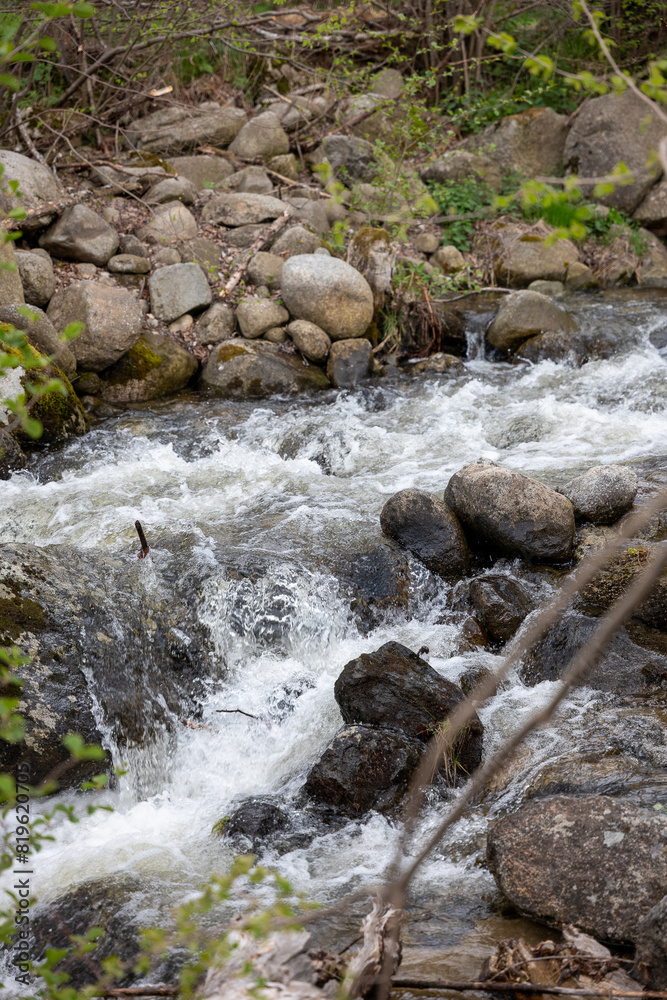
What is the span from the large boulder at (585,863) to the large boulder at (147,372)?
615 cm

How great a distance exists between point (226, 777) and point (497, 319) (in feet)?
23.0

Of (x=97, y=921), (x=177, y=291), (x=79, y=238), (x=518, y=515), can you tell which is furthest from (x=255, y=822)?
(x=79, y=238)

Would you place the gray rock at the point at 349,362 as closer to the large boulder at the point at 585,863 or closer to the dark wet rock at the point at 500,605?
the dark wet rock at the point at 500,605

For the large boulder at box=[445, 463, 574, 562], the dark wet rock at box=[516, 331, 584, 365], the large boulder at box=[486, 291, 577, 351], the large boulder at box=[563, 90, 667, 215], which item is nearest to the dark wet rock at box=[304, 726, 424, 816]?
the large boulder at box=[445, 463, 574, 562]

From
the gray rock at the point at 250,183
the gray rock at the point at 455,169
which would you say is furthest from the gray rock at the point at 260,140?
the gray rock at the point at 455,169

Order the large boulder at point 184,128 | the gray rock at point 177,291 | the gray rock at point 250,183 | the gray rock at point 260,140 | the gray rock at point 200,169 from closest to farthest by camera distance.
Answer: the gray rock at point 177,291, the gray rock at point 250,183, the gray rock at point 200,169, the large boulder at point 184,128, the gray rock at point 260,140

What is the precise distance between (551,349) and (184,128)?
7045mm

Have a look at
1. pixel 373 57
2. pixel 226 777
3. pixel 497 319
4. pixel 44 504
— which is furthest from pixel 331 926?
pixel 373 57

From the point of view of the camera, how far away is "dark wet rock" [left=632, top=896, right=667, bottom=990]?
227cm

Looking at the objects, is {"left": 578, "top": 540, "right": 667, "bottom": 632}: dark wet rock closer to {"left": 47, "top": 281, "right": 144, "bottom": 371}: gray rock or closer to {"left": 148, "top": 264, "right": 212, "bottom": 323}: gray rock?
{"left": 47, "top": 281, "right": 144, "bottom": 371}: gray rock

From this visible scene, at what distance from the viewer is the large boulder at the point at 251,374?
808cm

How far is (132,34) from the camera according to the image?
1026 centimetres

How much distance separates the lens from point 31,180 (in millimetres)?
8641

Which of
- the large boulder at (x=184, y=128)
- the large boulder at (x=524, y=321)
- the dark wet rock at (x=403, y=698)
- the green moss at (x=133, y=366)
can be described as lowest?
the dark wet rock at (x=403, y=698)
